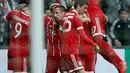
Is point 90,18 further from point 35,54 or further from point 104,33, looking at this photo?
point 35,54

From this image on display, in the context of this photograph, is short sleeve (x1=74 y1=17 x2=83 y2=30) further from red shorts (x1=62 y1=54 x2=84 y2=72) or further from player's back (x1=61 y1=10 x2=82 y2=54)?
red shorts (x1=62 y1=54 x2=84 y2=72)

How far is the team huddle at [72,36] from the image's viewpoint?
2305mm

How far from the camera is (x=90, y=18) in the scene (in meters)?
2.62

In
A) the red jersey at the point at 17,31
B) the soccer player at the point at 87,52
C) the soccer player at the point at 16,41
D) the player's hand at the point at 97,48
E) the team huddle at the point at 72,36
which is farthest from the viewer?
the player's hand at the point at 97,48

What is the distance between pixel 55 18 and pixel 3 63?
388 mm

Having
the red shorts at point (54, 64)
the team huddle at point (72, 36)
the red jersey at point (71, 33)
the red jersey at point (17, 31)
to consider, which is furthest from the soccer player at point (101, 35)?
the red jersey at point (17, 31)

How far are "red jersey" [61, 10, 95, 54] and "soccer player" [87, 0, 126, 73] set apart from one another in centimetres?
11

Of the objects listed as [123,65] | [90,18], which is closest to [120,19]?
[90,18]

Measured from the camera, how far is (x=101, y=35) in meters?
2.58

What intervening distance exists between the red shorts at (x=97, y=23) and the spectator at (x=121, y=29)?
7cm

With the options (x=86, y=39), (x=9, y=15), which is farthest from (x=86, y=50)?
(x=9, y=15)

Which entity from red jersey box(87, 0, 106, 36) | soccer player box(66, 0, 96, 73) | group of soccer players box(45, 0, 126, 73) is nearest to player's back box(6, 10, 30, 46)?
group of soccer players box(45, 0, 126, 73)

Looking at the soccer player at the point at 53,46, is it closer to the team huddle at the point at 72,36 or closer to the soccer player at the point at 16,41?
the team huddle at the point at 72,36

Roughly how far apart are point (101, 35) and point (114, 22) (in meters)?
0.24
